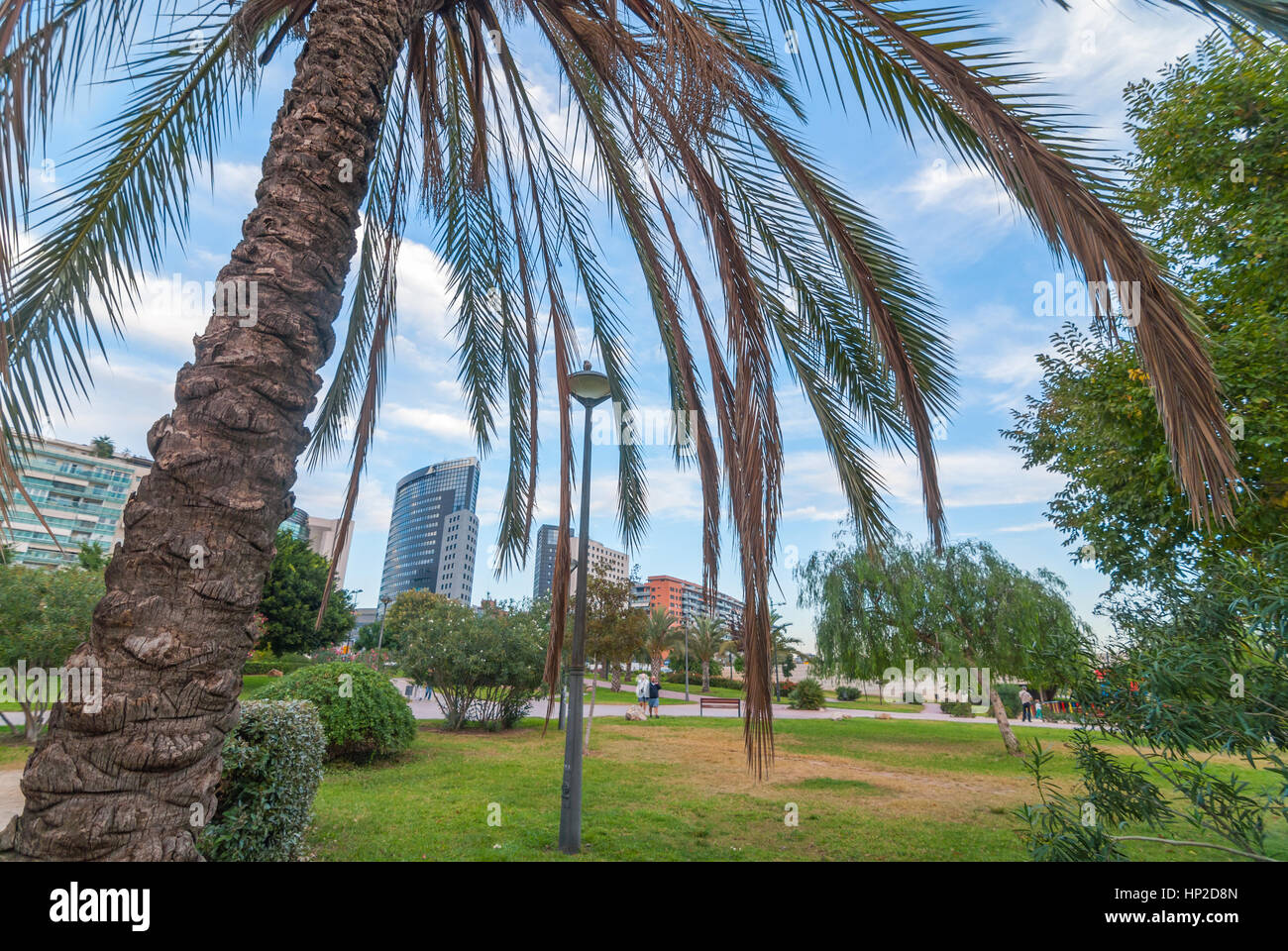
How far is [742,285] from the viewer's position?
3420 millimetres

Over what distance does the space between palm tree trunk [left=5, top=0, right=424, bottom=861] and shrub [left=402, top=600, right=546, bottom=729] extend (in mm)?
13034

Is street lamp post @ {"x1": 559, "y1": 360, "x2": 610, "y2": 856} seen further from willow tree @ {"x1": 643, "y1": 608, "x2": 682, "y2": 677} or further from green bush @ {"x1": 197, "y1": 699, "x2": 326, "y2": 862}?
willow tree @ {"x1": 643, "y1": 608, "x2": 682, "y2": 677}

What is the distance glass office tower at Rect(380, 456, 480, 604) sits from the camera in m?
69.9

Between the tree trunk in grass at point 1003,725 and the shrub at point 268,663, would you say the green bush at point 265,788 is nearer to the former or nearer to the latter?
the tree trunk in grass at point 1003,725

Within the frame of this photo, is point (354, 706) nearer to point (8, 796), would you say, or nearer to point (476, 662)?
point (8, 796)

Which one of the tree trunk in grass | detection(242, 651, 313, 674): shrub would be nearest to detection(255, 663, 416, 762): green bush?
the tree trunk in grass

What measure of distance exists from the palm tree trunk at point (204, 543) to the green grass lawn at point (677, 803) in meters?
4.08

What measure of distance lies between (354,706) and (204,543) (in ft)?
28.7

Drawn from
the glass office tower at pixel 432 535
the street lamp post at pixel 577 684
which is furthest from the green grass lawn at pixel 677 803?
the glass office tower at pixel 432 535

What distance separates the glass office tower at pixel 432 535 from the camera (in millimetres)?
69938

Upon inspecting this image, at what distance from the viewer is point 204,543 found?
2.15 metres
